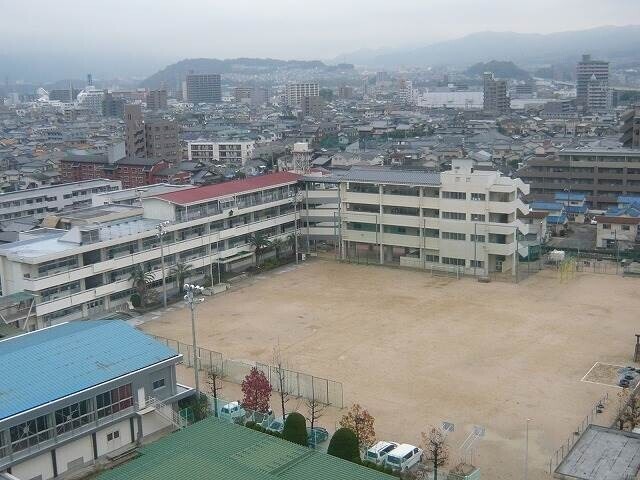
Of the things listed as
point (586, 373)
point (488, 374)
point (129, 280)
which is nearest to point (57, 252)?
point (129, 280)

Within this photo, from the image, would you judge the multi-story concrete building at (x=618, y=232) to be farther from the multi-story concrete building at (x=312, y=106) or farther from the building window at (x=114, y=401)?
the multi-story concrete building at (x=312, y=106)

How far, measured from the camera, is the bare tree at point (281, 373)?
1258 cm

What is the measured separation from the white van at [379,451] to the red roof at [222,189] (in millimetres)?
12095

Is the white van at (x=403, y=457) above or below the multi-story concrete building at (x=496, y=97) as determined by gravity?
below

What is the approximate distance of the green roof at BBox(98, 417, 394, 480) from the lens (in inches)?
347

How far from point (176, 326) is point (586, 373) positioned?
960 cm

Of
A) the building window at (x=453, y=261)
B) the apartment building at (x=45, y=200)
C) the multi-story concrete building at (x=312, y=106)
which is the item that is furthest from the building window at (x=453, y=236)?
the multi-story concrete building at (x=312, y=106)

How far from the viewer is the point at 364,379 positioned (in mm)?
14156

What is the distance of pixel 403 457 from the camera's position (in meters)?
10.6

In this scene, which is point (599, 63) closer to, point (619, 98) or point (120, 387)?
point (619, 98)

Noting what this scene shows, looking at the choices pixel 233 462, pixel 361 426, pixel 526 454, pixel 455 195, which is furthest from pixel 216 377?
pixel 455 195

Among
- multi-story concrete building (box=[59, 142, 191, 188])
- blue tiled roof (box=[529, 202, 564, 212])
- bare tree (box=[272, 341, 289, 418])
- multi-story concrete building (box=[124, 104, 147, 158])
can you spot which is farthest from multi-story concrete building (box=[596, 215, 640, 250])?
multi-story concrete building (box=[124, 104, 147, 158])

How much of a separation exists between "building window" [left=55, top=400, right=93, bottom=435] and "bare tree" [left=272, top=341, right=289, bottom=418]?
3091mm

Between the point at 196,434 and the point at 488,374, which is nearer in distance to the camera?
the point at 196,434
